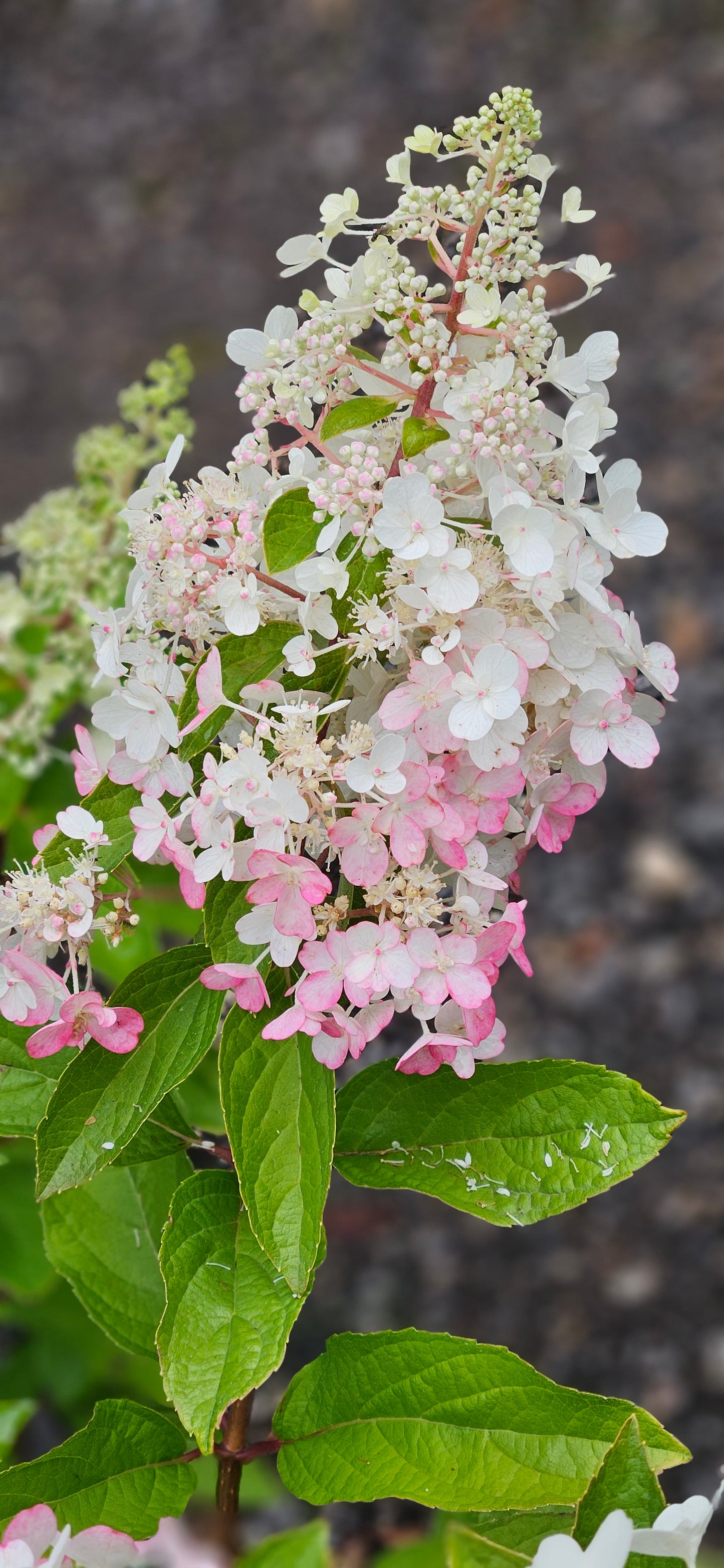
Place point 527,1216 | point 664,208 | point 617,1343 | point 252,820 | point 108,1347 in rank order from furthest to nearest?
point 664,208
point 617,1343
point 108,1347
point 527,1216
point 252,820

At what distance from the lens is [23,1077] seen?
81 centimetres

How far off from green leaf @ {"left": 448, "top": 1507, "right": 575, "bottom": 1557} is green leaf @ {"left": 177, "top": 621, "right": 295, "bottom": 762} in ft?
1.53

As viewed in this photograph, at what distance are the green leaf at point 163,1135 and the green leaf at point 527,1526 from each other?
0.28 meters

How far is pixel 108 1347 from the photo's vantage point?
1.52 m

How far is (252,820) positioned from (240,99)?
10.9 ft

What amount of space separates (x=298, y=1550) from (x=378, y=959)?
0.83ft

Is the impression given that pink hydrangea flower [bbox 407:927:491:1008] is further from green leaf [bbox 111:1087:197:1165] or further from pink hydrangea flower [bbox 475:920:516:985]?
green leaf [bbox 111:1087:197:1165]

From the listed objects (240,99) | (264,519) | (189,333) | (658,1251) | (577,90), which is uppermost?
(577,90)

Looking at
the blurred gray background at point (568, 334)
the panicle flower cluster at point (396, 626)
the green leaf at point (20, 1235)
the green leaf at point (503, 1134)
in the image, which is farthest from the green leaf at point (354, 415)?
the blurred gray background at point (568, 334)

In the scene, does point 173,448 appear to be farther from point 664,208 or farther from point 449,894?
point 664,208

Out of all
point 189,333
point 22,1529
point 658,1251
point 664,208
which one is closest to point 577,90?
point 664,208

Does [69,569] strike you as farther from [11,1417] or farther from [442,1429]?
[442,1429]

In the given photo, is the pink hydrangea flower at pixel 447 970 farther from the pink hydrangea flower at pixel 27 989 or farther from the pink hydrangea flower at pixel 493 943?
the pink hydrangea flower at pixel 27 989

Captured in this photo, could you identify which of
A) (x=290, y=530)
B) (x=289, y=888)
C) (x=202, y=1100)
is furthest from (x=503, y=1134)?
(x=202, y=1100)
